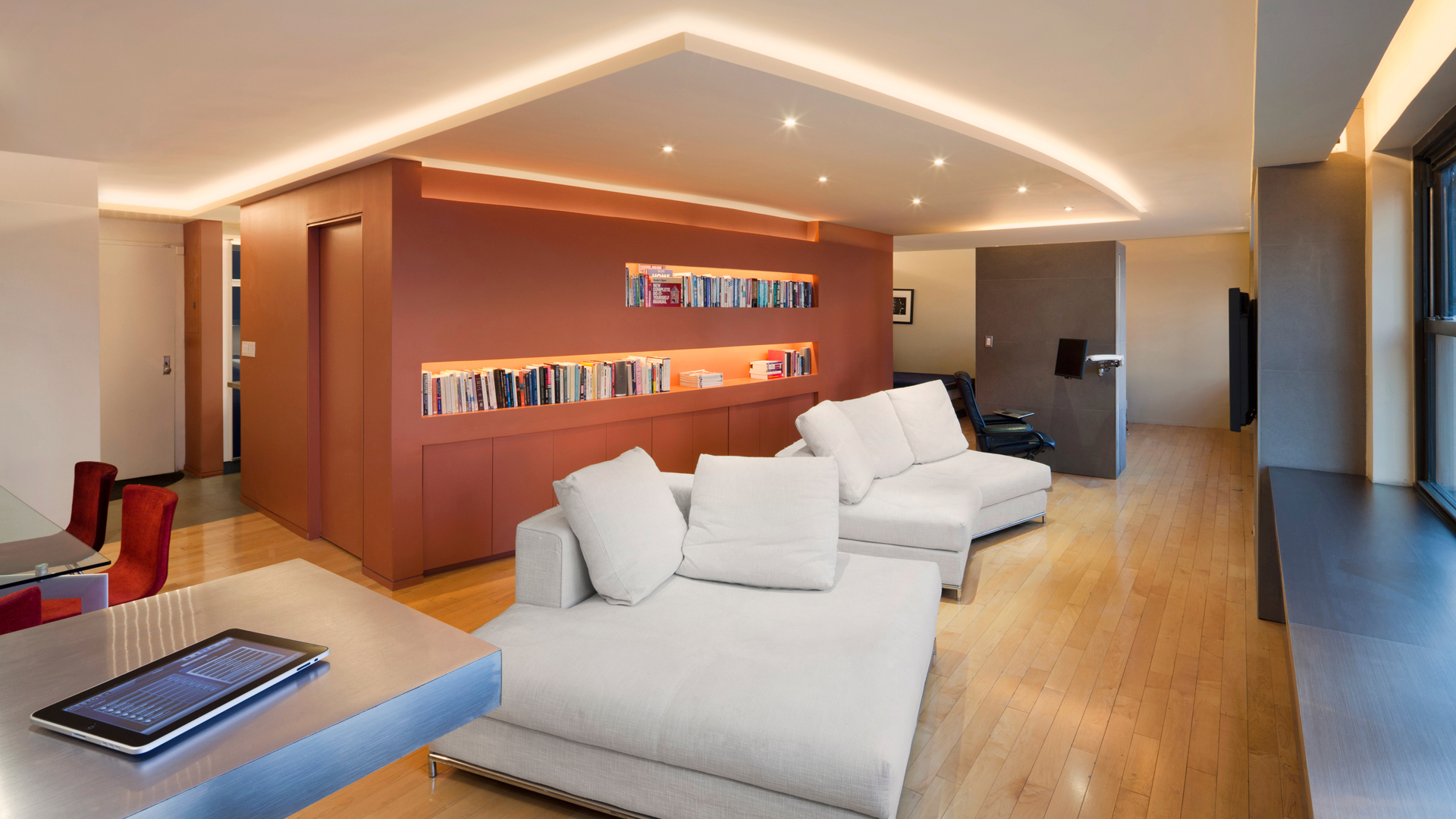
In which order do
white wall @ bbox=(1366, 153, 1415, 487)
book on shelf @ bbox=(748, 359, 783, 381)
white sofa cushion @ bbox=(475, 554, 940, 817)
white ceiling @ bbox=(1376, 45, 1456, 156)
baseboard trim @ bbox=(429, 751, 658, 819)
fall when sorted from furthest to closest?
book on shelf @ bbox=(748, 359, 783, 381)
white wall @ bbox=(1366, 153, 1415, 487)
white ceiling @ bbox=(1376, 45, 1456, 156)
baseboard trim @ bbox=(429, 751, 658, 819)
white sofa cushion @ bbox=(475, 554, 940, 817)

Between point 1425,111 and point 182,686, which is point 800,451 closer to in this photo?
point 1425,111

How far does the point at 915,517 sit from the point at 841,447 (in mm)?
603

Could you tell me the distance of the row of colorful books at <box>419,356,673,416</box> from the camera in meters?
4.80

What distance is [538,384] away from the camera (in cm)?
523

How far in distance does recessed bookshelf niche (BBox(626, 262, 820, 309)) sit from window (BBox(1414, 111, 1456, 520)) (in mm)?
4498

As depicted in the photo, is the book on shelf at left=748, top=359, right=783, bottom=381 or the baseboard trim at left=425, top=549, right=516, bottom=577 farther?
the book on shelf at left=748, top=359, right=783, bottom=381

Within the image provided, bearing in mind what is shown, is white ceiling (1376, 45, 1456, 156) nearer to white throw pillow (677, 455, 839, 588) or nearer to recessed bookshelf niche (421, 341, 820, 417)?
white throw pillow (677, 455, 839, 588)

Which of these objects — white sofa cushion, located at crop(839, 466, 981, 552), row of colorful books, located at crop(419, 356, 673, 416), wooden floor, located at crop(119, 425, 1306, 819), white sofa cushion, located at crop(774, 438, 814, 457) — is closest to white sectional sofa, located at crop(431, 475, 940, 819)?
wooden floor, located at crop(119, 425, 1306, 819)

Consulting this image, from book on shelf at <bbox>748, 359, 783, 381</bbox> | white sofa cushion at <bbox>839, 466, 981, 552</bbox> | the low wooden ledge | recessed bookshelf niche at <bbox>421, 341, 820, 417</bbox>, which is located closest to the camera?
the low wooden ledge

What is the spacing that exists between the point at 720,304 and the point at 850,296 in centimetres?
209

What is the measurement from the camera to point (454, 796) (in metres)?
2.54

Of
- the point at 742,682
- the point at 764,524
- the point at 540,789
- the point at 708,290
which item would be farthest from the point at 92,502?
the point at 708,290

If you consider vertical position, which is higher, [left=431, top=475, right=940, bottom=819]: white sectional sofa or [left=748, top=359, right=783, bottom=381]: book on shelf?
[left=748, top=359, right=783, bottom=381]: book on shelf

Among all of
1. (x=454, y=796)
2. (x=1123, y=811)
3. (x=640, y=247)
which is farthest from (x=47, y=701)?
(x=640, y=247)
